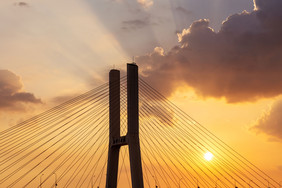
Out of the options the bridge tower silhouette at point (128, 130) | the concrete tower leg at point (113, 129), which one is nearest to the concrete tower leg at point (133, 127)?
the bridge tower silhouette at point (128, 130)

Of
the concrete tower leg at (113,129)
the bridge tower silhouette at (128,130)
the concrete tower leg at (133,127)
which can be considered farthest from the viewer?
the concrete tower leg at (113,129)

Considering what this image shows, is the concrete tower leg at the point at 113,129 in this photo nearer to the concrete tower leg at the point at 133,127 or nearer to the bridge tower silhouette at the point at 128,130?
the bridge tower silhouette at the point at 128,130

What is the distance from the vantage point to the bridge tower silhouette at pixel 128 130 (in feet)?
129

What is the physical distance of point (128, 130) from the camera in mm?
39750

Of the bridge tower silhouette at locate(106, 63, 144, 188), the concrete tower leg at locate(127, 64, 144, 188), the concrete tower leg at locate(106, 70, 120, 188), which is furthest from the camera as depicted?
the concrete tower leg at locate(106, 70, 120, 188)

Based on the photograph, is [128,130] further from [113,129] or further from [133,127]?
[113,129]

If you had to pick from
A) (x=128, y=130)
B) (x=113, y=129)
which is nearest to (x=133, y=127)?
(x=128, y=130)

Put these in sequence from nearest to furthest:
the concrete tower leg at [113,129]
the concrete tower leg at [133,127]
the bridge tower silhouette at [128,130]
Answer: the concrete tower leg at [133,127] < the bridge tower silhouette at [128,130] < the concrete tower leg at [113,129]

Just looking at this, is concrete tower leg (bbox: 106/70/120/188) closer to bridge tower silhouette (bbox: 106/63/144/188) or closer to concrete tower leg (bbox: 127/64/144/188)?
bridge tower silhouette (bbox: 106/63/144/188)

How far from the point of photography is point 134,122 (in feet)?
131

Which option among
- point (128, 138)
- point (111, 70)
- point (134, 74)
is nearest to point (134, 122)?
point (128, 138)

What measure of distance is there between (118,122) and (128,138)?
156 inches

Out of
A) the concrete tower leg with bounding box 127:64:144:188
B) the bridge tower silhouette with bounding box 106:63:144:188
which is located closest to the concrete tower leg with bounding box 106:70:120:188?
the bridge tower silhouette with bounding box 106:63:144:188

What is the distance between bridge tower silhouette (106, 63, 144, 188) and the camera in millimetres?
39312
